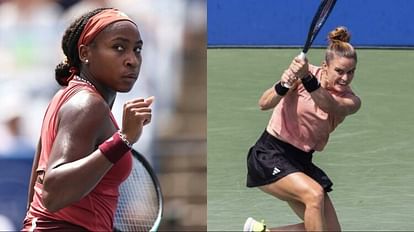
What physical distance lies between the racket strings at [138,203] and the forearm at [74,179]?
2171 millimetres

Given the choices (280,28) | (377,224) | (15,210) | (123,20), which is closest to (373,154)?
(377,224)

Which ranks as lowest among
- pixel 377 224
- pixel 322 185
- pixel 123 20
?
pixel 377 224

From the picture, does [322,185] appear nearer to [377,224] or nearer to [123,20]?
[377,224]

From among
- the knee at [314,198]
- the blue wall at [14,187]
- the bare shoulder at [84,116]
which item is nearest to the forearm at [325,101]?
the knee at [314,198]

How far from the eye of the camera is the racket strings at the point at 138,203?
486cm

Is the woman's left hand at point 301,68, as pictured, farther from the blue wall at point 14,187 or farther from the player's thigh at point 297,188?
the blue wall at point 14,187

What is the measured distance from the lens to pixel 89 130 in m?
2.70

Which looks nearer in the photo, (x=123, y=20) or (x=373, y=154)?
(x=123, y=20)

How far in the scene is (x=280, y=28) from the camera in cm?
881

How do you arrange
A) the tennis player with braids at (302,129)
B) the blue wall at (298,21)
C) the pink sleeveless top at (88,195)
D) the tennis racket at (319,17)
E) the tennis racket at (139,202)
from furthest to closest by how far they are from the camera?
the blue wall at (298,21)
the tennis racket at (319,17)
the tennis player with braids at (302,129)
the tennis racket at (139,202)
the pink sleeveless top at (88,195)

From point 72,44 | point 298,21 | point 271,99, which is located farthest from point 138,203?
point 298,21

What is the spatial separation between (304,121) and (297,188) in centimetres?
35

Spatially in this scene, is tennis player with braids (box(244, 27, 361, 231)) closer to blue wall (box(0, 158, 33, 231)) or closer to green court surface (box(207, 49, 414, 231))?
green court surface (box(207, 49, 414, 231))

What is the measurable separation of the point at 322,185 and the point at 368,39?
3.89m
